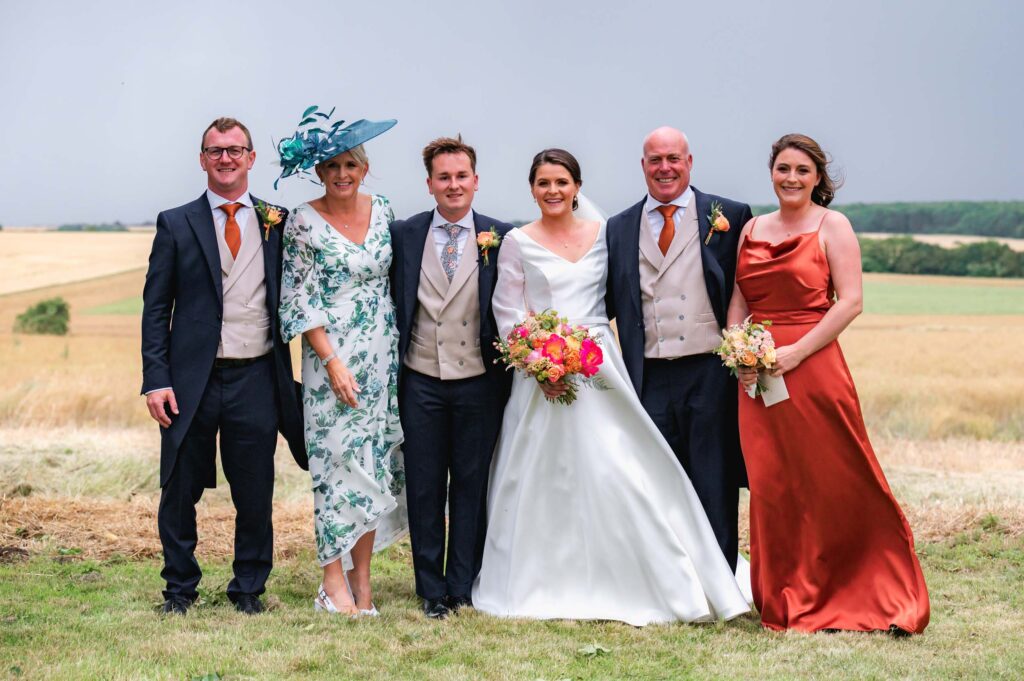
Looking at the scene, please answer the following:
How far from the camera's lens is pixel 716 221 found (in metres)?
6.48

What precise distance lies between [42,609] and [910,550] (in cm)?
499

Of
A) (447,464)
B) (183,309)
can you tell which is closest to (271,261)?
(183,309)

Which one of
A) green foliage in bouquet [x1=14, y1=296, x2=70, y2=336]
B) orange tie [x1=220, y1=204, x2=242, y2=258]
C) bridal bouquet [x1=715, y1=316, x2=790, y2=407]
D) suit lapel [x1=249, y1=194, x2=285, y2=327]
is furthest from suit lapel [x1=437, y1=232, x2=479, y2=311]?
green foliage in bouquet [x1=14, y1=296, x2=70, y2=336]

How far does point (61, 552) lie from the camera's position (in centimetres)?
875

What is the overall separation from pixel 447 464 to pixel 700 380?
1.50 metres

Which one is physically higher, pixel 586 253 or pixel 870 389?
pixel 586 253

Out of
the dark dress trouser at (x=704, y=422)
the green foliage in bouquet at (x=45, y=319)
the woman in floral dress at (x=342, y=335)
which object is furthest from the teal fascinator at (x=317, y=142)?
the green foliage in bouquet at (x=45, y=319)

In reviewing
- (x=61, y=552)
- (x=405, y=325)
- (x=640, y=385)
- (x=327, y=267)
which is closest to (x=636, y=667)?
(x=640, y=385)

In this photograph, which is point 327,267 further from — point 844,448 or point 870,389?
point 870,389

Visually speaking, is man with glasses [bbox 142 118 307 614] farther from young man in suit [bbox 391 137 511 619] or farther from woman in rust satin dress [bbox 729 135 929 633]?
woman in rust satin dress [bbox 729 135 929 633]

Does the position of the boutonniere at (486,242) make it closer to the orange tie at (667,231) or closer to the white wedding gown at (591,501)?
the white wedding gown at (591,501)

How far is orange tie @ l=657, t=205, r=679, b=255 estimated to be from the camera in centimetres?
653

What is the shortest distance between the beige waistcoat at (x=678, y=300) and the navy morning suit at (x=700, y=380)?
0.15 feet

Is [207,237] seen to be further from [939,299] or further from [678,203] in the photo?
[939,299]
